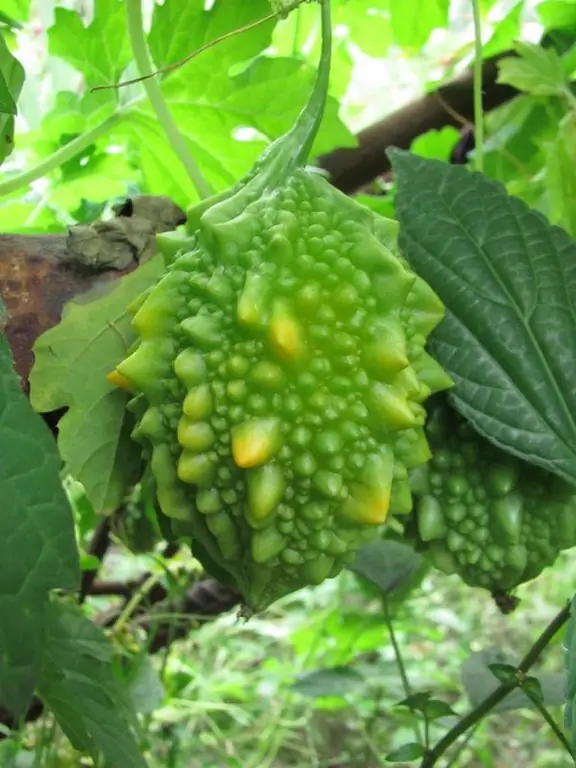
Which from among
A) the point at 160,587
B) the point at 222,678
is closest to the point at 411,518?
the point at 160,587

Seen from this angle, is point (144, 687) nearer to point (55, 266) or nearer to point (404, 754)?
point (404, 754)

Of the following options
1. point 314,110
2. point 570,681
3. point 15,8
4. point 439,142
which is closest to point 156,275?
point 314,110

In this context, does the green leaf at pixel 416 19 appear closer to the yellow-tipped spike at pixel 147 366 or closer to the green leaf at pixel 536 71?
the green leaf at pixel 536 71

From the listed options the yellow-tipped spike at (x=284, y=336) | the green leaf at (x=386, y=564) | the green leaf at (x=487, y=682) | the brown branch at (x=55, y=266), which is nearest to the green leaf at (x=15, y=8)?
the brown branch at (x=55, y=266)

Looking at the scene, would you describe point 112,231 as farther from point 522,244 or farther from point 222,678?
point 222,678

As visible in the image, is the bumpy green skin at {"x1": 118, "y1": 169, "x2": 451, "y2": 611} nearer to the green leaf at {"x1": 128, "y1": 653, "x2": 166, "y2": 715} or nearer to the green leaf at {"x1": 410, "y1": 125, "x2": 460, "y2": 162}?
the green leaf at {"x1": 128, "y1": 653, "x2": 166, "y2": 715}

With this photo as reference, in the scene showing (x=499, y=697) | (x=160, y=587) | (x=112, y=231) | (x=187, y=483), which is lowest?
(x=160, y=587)

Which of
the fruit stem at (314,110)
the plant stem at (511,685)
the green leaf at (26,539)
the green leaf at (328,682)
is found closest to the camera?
the green leaf at (26,539)
